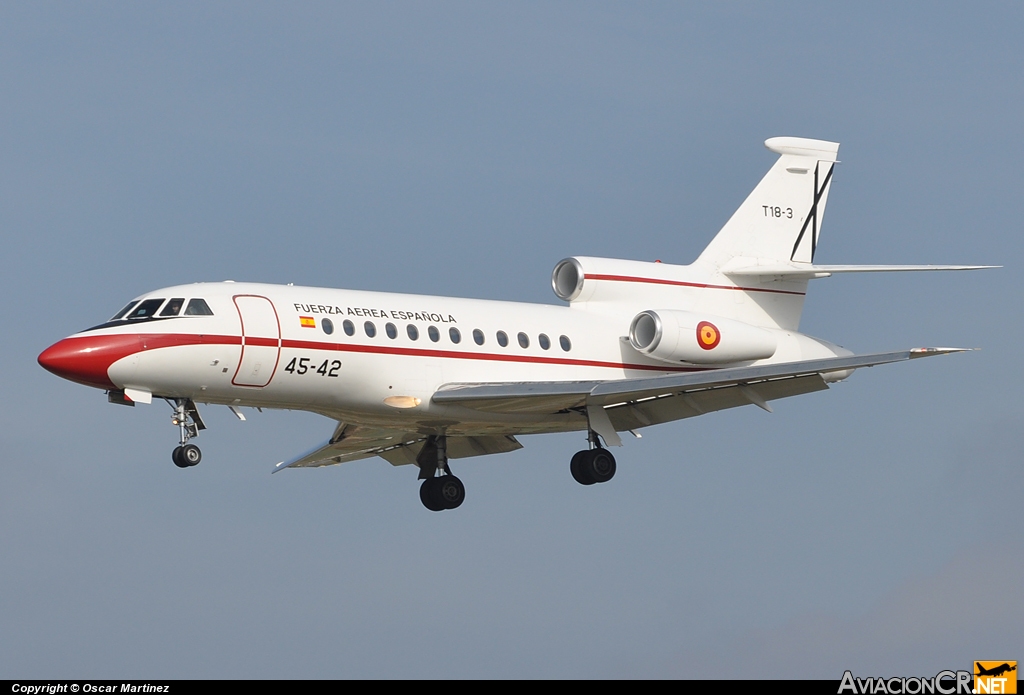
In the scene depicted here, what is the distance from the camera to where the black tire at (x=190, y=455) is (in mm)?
27972

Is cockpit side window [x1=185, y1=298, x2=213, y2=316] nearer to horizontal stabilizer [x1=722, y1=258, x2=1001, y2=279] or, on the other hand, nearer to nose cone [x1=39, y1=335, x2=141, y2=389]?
nose cone [x1=39, y1=335, x2=141, y2=389]

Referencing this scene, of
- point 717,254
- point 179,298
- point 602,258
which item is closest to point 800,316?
point 717,254

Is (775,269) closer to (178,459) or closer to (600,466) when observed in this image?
(600,466)

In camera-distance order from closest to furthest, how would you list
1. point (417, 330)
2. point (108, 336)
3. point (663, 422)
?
point (108, 336) → point (417, 330) → point (663, 422)

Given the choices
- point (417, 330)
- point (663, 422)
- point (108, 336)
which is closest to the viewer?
point (108, 336)

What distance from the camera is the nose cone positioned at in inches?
1092

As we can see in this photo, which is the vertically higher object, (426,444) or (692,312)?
(692,312)

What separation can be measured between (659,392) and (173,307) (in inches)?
341

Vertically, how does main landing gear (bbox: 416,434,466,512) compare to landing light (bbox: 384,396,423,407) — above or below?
below

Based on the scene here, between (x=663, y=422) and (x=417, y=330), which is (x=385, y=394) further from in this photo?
(x=663, y=422)

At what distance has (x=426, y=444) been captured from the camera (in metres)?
33.3

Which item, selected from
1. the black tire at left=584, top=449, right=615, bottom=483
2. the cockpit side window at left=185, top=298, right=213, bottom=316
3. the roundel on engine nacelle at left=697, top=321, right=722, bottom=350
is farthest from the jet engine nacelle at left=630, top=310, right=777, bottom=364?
the cockpit side window at left=185, top=298, right=213, bottom=316

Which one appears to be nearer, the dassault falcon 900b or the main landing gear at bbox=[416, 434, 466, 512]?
the dassault falcon 900b

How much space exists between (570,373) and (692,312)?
2.91m
